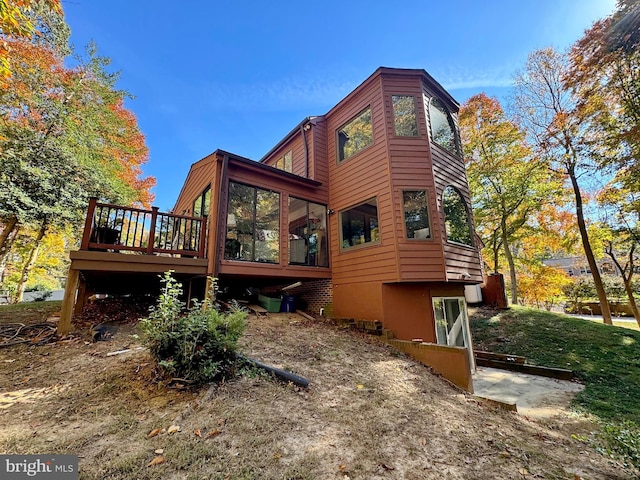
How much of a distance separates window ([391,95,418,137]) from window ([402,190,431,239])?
1771 millimetres

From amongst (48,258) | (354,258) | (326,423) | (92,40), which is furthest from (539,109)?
(48,258)

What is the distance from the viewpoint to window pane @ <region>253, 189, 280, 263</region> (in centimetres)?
763

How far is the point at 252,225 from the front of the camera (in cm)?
759

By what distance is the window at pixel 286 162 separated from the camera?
423 inches

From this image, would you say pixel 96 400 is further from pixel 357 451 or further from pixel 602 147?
pixel 602 147

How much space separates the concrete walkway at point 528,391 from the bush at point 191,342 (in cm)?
464

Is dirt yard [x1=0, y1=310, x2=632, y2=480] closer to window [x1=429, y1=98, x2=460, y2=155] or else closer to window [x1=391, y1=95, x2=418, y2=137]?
window [x1=391, y1=95, x2=418, y2=137]

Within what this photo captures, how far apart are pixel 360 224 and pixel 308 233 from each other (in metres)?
1.70

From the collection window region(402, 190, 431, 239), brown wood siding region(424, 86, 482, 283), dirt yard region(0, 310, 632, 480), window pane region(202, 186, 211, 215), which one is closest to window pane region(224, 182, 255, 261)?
A: window pane region(202, 186, 211, 215)

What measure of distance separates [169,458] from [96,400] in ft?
5.23

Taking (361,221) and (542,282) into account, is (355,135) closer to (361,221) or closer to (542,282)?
(361,221)

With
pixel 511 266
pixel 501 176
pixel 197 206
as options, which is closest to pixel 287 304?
pixel 197 206

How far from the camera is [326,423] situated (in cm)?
310

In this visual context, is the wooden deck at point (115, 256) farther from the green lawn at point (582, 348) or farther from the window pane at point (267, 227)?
the green lawn at point (582, 348)
